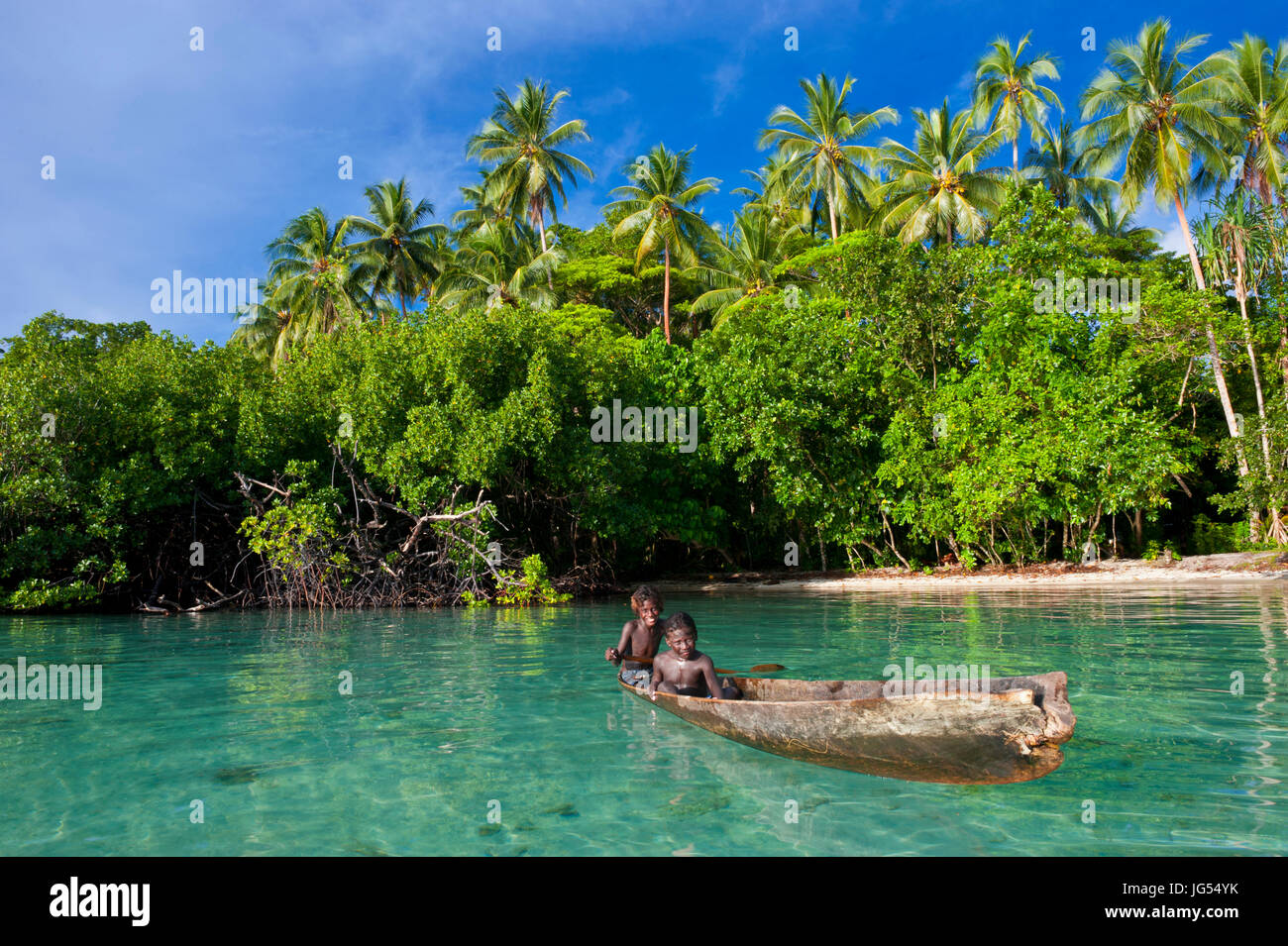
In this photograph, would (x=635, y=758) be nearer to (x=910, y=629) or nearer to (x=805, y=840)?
(x=805, y=840)

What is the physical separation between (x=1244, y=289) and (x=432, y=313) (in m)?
23.0

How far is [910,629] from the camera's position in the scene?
12.1 metres

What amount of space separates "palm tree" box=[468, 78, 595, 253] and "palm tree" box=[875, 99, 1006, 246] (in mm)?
12877

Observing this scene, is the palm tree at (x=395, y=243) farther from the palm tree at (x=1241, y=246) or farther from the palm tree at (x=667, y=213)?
the palm tree at (x=1241, y=246)

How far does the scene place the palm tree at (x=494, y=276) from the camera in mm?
30500

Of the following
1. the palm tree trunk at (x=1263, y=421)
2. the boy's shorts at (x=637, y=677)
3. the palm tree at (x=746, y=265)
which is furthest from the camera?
the palm tree at (x=746, y=265)

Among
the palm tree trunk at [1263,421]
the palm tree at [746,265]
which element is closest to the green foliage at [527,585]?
the palm tree at [746,265]

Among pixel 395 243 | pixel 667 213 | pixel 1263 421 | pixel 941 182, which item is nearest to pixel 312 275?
pixel 395 243

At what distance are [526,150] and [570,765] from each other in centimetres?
3327

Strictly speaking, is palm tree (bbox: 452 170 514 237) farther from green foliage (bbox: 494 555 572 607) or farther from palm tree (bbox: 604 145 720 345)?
green foliage (bbox: 494 555 572 607)

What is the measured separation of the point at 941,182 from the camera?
29.0 m

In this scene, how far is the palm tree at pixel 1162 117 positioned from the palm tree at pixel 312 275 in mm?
28173

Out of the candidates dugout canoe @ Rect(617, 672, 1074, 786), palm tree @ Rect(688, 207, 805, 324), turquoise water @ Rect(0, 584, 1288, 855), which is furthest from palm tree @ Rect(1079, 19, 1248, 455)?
dugout canoe @ Rect(617, 672, 1074, 786)

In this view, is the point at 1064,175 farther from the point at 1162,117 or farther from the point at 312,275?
the point at 312,275
